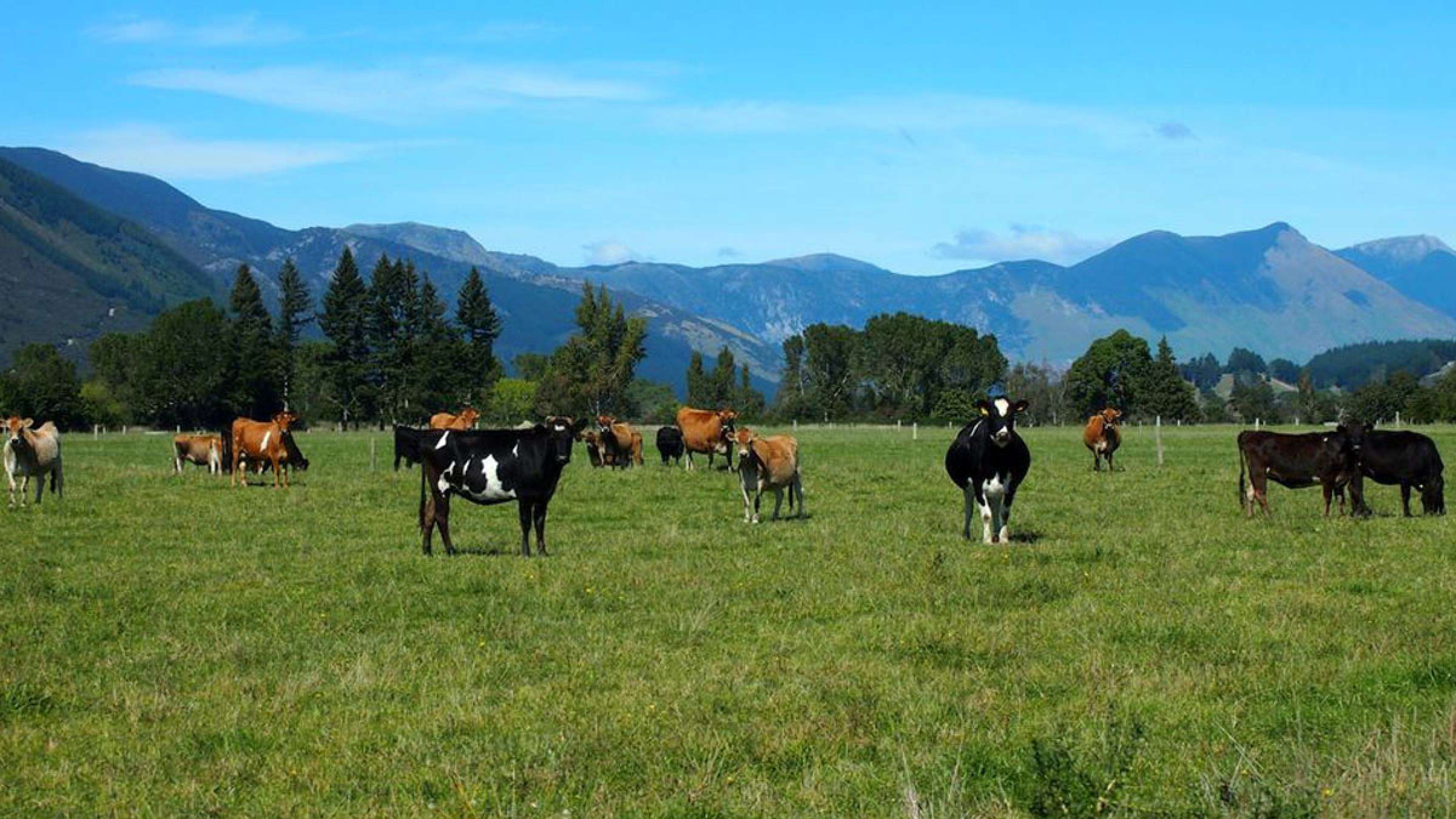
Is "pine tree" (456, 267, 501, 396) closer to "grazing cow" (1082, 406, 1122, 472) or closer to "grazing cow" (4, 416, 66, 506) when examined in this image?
"grazing cow" (1082, 406, 1122, 472)

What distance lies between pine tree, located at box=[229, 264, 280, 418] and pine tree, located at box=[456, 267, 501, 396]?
54.9ft

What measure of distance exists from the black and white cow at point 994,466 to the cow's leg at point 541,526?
6194 millimetres

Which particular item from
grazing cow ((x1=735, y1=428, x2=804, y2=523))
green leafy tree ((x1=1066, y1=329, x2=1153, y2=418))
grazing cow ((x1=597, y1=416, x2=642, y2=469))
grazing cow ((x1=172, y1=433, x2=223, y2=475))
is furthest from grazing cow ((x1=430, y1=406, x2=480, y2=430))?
green leafy tree ((x1=1066, y1=329, x2=1153, y2=418))

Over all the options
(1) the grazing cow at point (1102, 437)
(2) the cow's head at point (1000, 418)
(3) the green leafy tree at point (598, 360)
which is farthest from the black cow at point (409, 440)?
(3) the green leafy tree at point (598, 360)

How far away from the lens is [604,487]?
32156 mm

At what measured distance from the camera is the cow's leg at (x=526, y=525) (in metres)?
19.0

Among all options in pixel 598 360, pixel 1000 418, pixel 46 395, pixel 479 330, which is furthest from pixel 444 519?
pixel 479 330

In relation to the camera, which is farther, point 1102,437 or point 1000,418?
point 1102,437

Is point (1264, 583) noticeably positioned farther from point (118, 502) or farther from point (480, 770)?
point (118, 502)

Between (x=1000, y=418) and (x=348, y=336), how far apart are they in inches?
4190

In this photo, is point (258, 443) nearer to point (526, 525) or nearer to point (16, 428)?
point (16, 428)

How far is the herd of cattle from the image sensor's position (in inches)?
783

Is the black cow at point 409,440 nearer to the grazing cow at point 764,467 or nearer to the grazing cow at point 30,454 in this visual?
the grazing cow at point 764,467

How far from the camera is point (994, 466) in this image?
65.5ft
